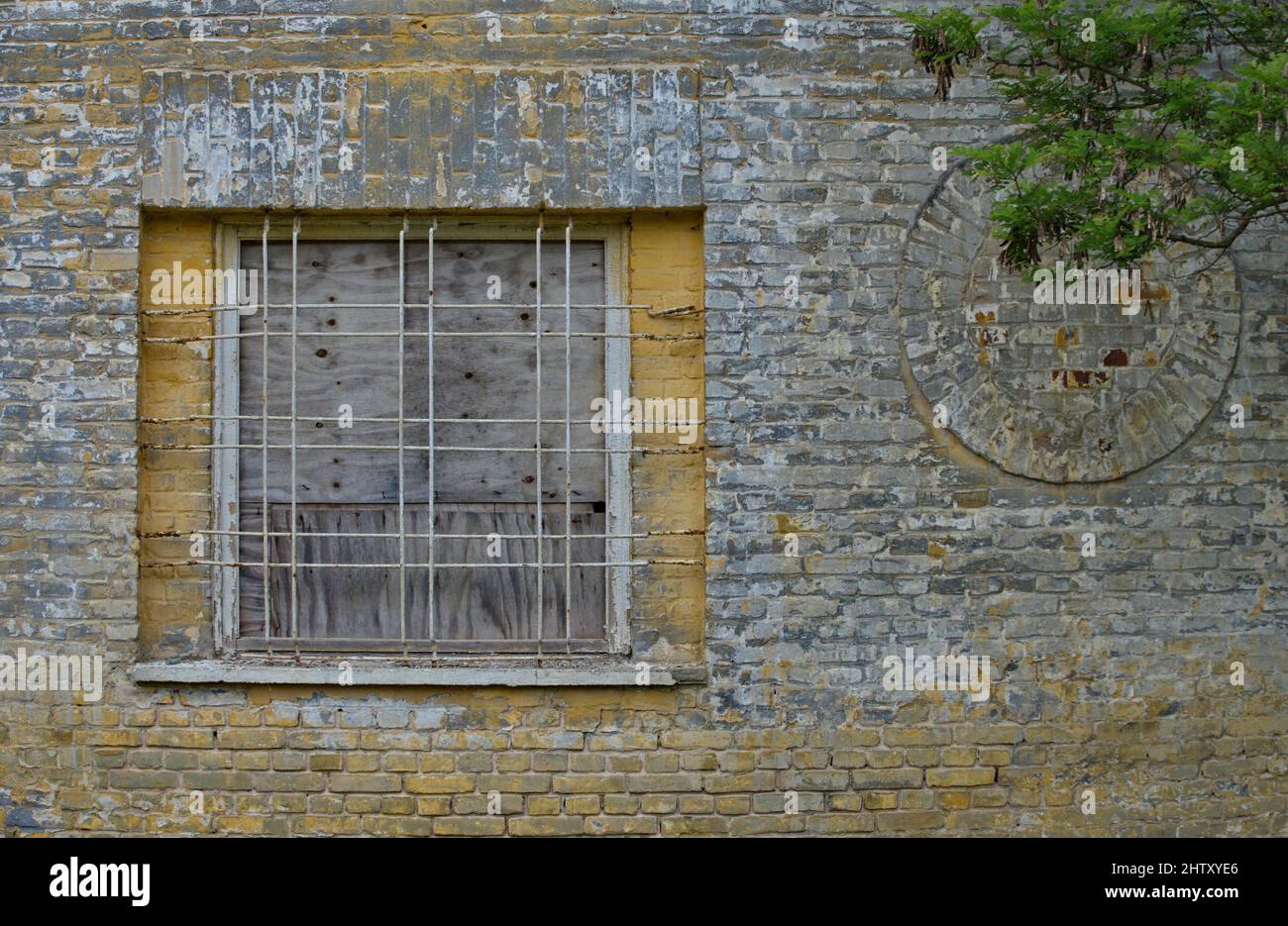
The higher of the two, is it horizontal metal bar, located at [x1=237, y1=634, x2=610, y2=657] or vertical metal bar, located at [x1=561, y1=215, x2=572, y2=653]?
vertical metal bar, located at [x1=561, y1=215, x2=572, y2=653]

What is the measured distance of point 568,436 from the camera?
4.72 m

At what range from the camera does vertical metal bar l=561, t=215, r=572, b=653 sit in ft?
15.5

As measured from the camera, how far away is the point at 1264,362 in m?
4.71

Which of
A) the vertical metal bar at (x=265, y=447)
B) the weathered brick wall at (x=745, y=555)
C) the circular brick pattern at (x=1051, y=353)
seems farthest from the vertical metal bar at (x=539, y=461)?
the circular brick pattern at (x=1051, y=353)

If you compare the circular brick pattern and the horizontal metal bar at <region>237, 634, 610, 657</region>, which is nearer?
the circular brick pattern

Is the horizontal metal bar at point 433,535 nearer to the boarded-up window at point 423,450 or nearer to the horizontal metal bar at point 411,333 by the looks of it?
the boarded-up window at point 423,450

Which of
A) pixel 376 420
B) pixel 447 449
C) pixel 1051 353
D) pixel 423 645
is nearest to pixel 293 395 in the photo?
pixel 376 420

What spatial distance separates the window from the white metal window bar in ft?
0.04

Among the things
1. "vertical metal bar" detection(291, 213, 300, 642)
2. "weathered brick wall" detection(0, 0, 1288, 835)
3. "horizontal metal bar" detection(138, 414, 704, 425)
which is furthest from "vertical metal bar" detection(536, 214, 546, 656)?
"vertical metal bar" detection(291, 213, 300, 642)

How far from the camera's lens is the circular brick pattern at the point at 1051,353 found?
4652mm

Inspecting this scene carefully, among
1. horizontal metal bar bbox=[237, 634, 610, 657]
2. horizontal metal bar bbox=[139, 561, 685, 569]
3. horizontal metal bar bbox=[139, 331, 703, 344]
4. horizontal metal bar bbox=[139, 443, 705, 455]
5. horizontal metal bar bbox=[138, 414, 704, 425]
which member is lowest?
horizontal metal bar bbox=[237, 634, 610, 657]

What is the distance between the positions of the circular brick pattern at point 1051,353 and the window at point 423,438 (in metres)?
1.20

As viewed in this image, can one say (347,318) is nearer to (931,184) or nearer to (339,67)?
(339,67)

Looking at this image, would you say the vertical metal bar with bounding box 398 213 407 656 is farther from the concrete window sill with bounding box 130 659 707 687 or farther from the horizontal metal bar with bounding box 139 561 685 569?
the concrete window sill with bounding box 130 659 707 687
